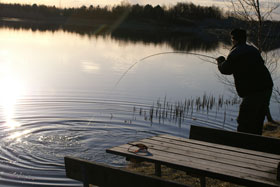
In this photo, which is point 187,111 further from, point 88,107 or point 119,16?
point 119,16

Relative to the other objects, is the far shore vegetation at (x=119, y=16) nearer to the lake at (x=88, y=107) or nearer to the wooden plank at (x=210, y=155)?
the lake at (x=88, y=107)

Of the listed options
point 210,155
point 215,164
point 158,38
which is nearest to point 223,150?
point 210,155

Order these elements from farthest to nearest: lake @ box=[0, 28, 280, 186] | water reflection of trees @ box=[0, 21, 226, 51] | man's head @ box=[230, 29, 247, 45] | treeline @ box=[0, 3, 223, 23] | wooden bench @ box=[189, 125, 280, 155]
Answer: treeline @ box=[0, 3, 223, 23], water reflection of trees @ box=[0, 21, 226, 51], lake @ box=[0, 28, 280, 186], man's head @ box=[230, 29, 247, 45], wooden bench @ box=[189, 125, 280, 155]

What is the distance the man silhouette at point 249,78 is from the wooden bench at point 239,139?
3.61 ft

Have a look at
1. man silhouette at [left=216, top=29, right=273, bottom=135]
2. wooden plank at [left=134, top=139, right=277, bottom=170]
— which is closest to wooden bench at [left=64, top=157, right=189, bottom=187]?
wooden plank at [left=134, top=139, right=277, bottom=170]

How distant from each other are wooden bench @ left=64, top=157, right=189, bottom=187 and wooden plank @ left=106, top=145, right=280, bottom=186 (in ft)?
2.06

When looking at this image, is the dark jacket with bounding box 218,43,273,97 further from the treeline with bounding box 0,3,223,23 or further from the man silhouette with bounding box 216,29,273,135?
the treeline with bounding box 0,3,223,23

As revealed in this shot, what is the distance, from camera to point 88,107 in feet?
41.4

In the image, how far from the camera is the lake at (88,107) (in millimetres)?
7852

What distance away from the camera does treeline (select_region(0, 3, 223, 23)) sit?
89812mm

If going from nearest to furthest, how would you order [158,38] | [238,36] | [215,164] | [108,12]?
1. [215,164]
2. [238,36]
3. [158,38]
4. [108,12]

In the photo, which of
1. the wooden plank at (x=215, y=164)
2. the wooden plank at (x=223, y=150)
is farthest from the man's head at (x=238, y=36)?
the wooden plank at (x=215, y=164)

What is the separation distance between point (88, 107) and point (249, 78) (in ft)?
23.2

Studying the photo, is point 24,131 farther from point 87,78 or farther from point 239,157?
point 87,78
